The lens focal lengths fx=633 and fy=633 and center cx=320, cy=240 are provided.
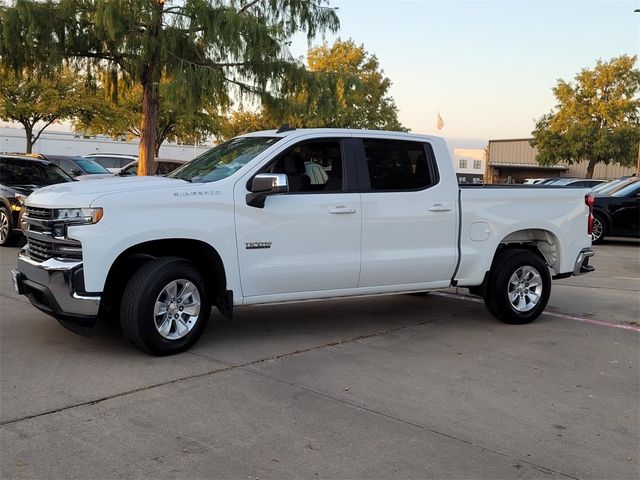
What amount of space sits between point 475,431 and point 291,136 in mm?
3225

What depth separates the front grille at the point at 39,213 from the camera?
525 centimetres

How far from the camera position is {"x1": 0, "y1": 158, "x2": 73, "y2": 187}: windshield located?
12539mm

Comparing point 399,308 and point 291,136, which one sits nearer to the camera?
point 291,136

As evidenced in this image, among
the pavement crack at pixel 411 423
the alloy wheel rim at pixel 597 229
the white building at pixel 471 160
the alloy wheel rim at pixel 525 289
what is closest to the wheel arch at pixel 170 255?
the pavement crack at pixel 411 423

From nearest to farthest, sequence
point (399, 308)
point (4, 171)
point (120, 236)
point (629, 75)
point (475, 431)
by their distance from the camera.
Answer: point (475, 431)
point (120, 236)
point (399, 308)
point (4, 171)
point (629, 75)

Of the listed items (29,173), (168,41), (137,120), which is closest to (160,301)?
(29,173)

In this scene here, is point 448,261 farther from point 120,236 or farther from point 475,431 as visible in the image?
point 120,236

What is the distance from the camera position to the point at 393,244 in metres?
6.35

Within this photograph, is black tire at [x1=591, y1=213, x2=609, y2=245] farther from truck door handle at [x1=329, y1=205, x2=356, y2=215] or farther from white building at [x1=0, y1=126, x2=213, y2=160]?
white building at [x1=0, y1=126, x2=213, y2=160]

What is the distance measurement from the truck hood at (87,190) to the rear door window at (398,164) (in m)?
1.93

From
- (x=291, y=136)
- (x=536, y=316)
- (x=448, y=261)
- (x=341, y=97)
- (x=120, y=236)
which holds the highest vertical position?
(x=341, y=97)

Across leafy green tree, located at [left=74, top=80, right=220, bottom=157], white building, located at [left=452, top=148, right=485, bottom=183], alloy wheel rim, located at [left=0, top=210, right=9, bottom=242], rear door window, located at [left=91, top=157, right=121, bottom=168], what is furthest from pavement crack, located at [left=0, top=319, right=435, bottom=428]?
white building, located at [left=452, top=148, right=485, bottom=183]

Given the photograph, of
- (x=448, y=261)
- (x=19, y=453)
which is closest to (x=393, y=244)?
(x=448, y=261)

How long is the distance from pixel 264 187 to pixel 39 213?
1.93m
